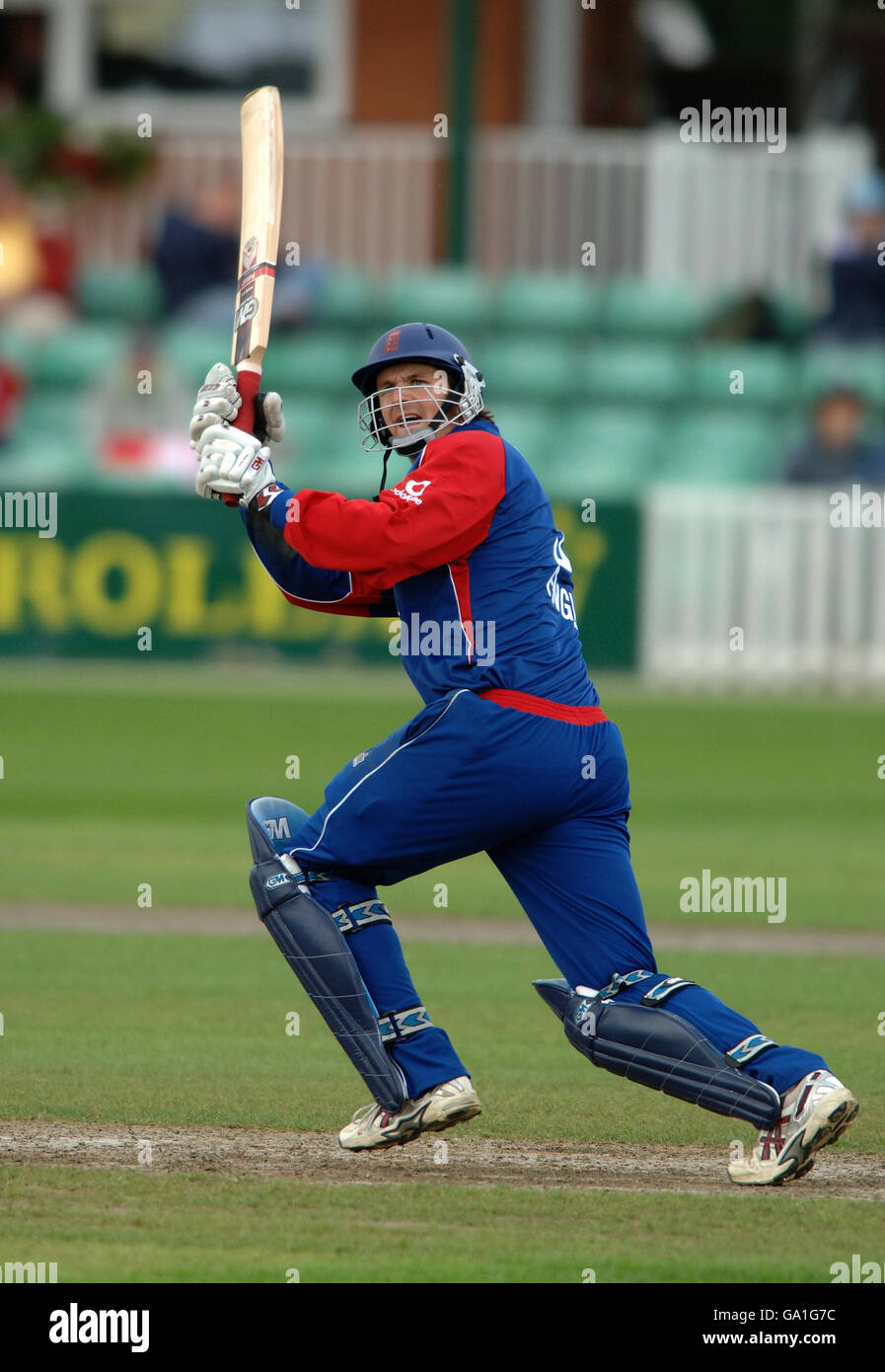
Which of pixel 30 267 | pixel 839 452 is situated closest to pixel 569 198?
pixel 839 452

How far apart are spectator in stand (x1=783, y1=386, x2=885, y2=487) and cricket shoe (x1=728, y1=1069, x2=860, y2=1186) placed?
13.6 metres

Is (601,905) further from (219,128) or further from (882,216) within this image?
(219,128)

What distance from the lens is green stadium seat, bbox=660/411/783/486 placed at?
19.6m

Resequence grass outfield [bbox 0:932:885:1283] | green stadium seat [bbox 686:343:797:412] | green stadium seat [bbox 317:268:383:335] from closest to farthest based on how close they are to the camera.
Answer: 1. grass outfield [bbox 0:932:885:1283]
2. green stadium seat [bbox 686:343:797:412]
3. green stadium seat [bbox 317:268:383:335]

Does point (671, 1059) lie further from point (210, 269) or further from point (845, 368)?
point (210, 269)

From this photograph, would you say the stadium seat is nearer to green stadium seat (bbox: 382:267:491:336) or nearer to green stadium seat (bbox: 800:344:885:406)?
green stadium seat (bbox: 382:267:491:336)

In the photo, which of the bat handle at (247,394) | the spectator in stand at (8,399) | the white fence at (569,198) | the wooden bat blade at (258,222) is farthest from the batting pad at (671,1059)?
the white fence at (569,198)

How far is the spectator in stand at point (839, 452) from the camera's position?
18141 mm

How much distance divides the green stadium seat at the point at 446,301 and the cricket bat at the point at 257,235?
48.7 feet

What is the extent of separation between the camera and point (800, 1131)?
15.9 ft

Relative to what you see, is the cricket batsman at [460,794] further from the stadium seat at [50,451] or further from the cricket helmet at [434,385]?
the stadium seat at [50,451]

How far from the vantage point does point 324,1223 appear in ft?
15.1
